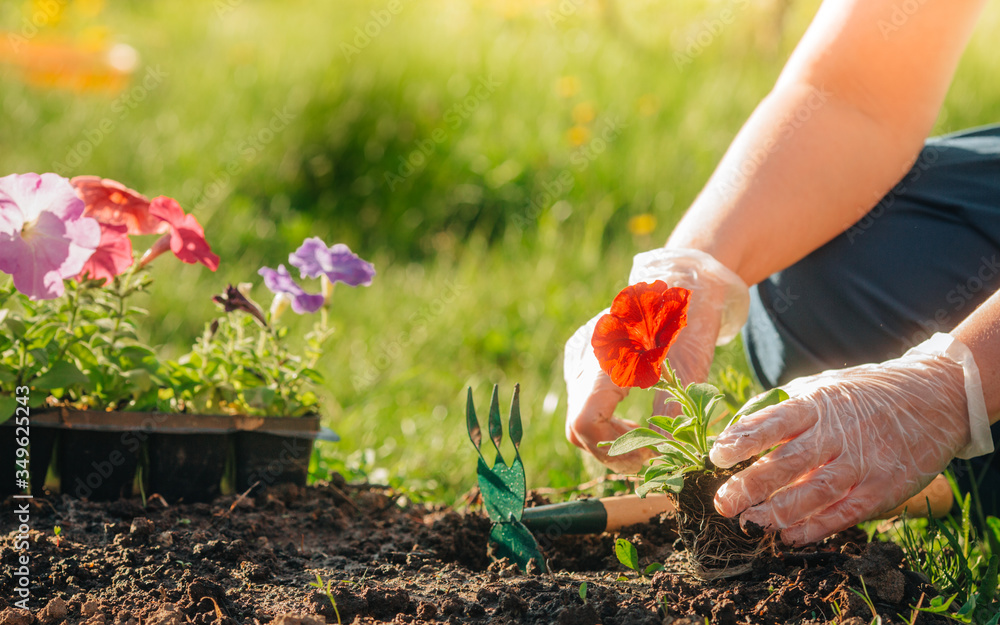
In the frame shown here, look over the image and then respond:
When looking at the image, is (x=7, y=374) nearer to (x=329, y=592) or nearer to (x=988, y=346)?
(x=329, y=592)

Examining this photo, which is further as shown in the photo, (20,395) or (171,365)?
(171,365)

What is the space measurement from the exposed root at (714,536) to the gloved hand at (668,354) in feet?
0.82

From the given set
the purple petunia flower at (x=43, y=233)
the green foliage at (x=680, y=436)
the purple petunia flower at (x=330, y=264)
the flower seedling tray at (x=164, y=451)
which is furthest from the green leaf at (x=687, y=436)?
the purple petunia flower at (x=43, y=233)

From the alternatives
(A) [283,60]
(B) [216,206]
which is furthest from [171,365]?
(A) [283,60]

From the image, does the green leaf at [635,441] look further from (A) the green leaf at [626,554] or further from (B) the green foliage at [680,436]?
(A) the green leaf at [626,554]

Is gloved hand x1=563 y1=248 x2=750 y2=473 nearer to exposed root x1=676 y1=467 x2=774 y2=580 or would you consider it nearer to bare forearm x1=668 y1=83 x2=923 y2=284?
bare forearm x1=668 y1=83 x2=923 y2=284

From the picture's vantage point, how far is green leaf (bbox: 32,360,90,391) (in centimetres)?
134

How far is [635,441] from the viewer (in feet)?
3.47

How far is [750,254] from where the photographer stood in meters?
1.63

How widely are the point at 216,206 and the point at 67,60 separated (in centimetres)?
280

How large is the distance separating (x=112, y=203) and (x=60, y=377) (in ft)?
1.08

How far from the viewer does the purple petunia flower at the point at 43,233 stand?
1229 millimetres

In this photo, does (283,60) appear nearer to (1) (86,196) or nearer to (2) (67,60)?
(2) (67,60)

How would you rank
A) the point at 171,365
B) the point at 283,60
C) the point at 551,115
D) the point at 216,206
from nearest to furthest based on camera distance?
1. the point at 171,365
2. the point at 216,206
3. the point at 551,115
4. the point at 283,60
